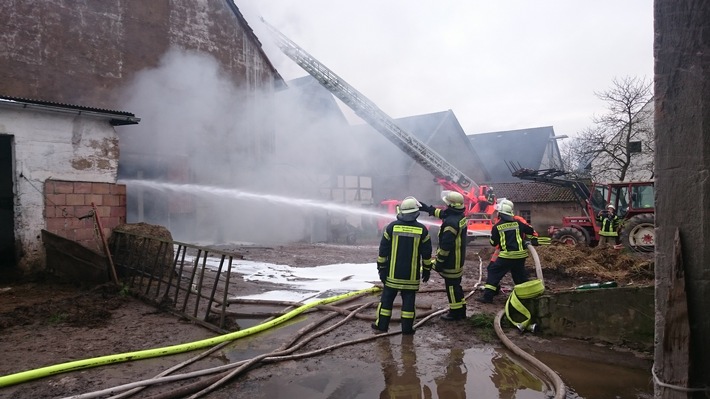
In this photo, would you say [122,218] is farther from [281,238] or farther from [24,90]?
[281,238]

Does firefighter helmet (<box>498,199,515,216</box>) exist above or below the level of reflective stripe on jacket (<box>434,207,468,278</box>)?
above

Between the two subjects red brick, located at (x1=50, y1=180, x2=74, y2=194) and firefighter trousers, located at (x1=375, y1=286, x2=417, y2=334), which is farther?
red brick, located at (x1=50, y1=180, x2=74, y2=194)

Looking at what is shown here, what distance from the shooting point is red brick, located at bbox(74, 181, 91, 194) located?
280 inches

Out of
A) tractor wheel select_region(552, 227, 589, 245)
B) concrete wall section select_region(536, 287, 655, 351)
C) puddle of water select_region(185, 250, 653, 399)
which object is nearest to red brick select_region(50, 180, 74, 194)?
puddle of water select_region(185, 250, 653, 399)

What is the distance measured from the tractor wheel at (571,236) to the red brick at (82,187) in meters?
11.7

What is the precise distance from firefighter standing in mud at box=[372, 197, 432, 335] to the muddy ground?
273 mm

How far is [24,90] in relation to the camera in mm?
11320

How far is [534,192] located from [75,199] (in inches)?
916

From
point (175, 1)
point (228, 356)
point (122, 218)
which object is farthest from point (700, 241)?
point (175, 1)

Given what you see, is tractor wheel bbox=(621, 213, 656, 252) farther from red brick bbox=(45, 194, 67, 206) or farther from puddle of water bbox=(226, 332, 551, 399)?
red brick bbox=(45, 194, 67, 206)

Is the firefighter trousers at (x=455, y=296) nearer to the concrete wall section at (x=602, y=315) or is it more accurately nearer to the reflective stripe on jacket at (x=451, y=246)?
the reflective stripe on jacket at (x=451, y=246)

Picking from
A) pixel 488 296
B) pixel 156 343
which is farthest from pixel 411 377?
pixel 488 296

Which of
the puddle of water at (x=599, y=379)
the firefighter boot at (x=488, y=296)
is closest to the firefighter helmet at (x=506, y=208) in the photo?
the firefighter boot at (x=488, y=296)

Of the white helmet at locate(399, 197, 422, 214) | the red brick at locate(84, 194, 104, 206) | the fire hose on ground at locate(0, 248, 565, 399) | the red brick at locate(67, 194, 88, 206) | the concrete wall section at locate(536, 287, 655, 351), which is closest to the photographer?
the fire hose on ground at locate(0, 248, 565, 399)
